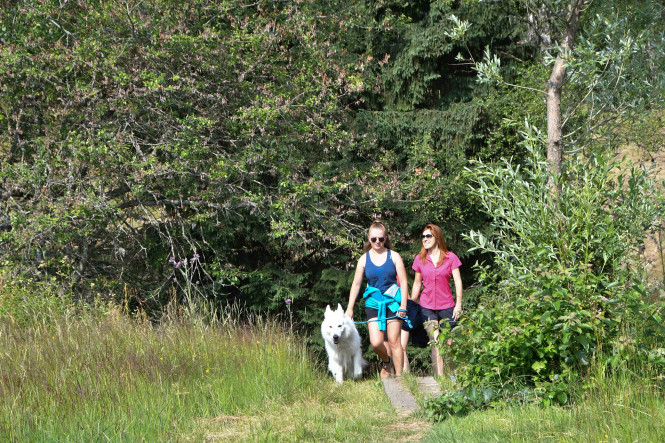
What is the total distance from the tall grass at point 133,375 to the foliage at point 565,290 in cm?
229

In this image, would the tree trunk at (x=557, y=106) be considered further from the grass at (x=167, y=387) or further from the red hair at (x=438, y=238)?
the grass at (x=167, y=387)

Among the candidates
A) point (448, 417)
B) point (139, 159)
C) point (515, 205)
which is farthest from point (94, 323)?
point (515, 205)

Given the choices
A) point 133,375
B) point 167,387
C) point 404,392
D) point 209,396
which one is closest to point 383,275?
point 404,392

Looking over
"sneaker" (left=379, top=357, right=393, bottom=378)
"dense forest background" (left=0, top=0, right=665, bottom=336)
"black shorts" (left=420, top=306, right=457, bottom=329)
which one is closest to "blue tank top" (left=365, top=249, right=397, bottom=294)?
"black shorts" (left=420, top=306, right=457, bottom=329)

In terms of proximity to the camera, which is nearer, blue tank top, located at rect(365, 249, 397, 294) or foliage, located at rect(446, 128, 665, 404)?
foliage, located at rect(446, 128, 665, 404)

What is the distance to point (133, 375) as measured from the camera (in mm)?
6258

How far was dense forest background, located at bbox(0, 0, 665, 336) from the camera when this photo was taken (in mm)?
9422

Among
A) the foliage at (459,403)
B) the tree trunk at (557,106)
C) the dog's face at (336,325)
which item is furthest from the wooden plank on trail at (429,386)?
the tree trunk at (557,106)

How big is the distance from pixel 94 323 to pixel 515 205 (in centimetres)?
474

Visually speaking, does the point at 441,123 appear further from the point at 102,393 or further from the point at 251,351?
the point at 102,393

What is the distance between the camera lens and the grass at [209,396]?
4438mm

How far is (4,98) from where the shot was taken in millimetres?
9922

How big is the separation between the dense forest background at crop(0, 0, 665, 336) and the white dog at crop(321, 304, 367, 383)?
1869 mm

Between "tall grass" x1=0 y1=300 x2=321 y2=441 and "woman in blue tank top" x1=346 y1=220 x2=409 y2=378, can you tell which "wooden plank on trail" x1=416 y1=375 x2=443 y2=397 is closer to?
"woman in blue tank top" x1=346 y1=220 x2=409 y2=378
